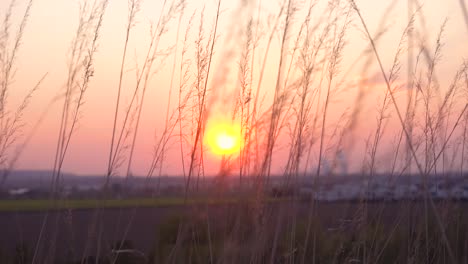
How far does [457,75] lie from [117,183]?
166cm

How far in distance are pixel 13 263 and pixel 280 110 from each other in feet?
6.75

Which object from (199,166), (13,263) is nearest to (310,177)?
(199,166)

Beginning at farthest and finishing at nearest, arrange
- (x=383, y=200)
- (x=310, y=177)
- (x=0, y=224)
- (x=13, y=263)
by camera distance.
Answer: (x=0, y=224) < (x=13, y=263) < (x=383, y=200) < (x=310, y=177)

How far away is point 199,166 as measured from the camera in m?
2.87

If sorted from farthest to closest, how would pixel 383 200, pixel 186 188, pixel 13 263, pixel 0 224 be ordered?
pixel 0 224, pixel 13 263, pixel 383 200, pixel 186 188

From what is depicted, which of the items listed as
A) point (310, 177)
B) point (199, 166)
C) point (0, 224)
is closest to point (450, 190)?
point (310, 177)

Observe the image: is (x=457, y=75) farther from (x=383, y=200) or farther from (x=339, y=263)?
(x=339, y=263)

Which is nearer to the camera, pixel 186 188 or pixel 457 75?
pixel 186 188

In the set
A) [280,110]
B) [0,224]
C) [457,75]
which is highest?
[457,75]

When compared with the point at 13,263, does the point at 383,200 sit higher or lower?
higher

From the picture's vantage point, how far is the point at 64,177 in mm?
2877

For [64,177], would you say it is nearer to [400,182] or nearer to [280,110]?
[280,110]

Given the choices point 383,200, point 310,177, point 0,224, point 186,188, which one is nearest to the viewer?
point 186,188

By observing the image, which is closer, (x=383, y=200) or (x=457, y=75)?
(x=457, y=75)
